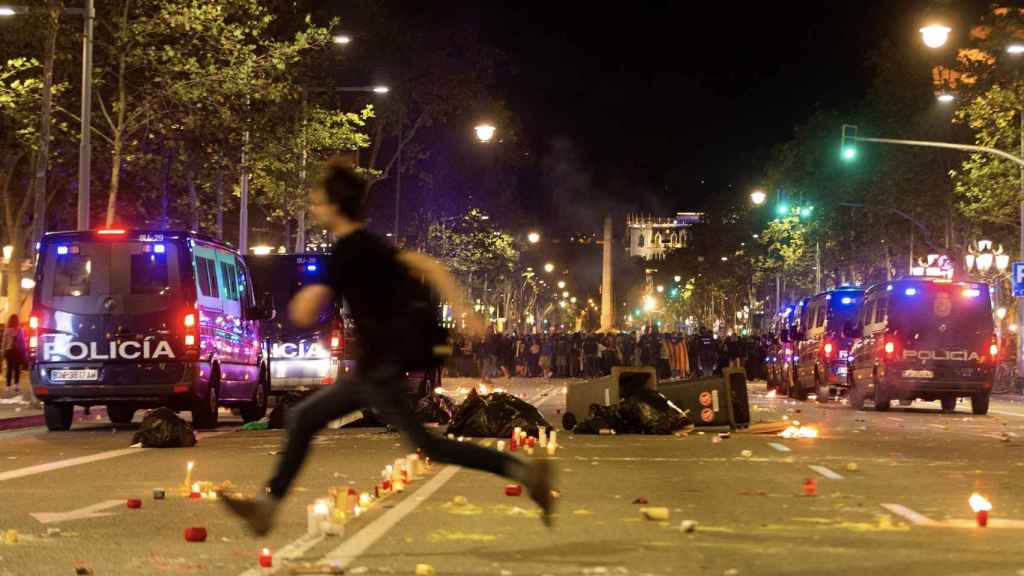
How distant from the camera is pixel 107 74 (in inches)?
1441

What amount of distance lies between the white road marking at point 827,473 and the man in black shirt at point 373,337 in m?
7.35

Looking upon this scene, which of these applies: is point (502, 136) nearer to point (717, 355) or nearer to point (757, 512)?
point (717, 355)

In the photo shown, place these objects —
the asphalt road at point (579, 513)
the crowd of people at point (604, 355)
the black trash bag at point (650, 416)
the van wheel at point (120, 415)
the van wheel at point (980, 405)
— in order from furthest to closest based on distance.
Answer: the crowd of people at point (604, 355) → the van wheel at point (980, 405) → the van wheel at point (120, 415) → the black trash bag at point (650, 416) → the asphalt road at point (579, 513)

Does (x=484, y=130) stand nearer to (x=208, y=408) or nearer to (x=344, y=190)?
(x=208, y=408)

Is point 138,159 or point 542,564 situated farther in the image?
point 138,159

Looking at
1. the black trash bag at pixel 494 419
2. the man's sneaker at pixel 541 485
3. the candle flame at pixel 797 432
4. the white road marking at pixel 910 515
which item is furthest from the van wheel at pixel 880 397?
the man's sneaker at pixel 541 485

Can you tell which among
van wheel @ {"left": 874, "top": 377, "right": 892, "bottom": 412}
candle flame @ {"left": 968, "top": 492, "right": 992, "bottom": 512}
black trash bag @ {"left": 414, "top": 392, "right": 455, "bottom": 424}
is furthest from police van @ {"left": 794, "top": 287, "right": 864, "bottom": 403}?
candle flame @ {"left": 968, "top": 492, "right": 992, "bottom": 512}

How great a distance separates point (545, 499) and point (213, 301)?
1553 cm

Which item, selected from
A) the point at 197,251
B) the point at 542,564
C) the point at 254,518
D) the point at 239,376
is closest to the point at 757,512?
the point at 542,564

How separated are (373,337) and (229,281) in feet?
55.9

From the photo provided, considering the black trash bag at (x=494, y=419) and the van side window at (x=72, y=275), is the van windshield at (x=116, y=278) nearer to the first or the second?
the van side window at (x=72, y=275)

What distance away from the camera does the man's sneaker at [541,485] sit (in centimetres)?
873

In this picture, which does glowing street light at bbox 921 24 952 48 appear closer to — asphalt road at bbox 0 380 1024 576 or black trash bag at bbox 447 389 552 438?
asphalt road at bbox 0 380 1024 576

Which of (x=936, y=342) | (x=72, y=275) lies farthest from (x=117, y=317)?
(x=936, y=342)
